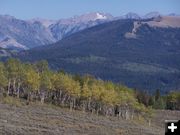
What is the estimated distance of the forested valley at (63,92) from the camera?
110 m

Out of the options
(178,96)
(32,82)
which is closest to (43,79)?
(32,82)

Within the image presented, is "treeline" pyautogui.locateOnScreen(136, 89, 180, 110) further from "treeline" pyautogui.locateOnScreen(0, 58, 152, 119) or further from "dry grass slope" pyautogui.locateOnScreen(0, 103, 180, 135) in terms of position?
"dry grass slope" pyautogui.locateOnScreen(0, 103, 180, 135)

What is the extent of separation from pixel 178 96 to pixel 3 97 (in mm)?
73357

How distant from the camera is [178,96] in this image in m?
164

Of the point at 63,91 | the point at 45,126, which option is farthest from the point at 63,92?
the point at 45,126

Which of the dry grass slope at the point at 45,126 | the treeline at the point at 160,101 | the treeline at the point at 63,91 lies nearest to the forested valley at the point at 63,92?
the treeline at the point at 63,91

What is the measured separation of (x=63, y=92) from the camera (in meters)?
118

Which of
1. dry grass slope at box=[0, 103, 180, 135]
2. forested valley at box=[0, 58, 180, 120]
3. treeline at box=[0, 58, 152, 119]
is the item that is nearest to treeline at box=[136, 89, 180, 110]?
forested valley at box=[0, 58, 180, 120]

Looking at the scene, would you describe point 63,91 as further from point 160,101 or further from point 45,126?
point 160,101

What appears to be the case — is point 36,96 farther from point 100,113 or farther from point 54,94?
point 100,113

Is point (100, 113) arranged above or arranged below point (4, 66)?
below

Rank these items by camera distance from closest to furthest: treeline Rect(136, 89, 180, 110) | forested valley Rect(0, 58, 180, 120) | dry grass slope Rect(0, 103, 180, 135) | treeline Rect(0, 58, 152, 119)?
dry grass slope Rect(0, 103, 180, 135) → treeline Rect(0, 58, 152, 119) → forested valley Rect(0, 58, 180, 120) → treeline Rect(136, 89, 180, 110)

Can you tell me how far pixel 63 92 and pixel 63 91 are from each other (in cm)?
147

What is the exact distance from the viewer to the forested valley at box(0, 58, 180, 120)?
4338 inches
